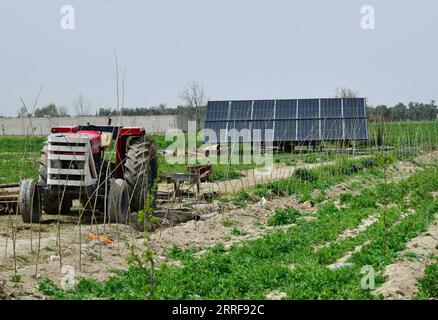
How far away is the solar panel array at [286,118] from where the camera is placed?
104ft

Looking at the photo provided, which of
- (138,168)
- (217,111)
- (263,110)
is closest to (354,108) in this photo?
Result: (263,110)

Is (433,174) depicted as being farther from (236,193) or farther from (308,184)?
(236,193)

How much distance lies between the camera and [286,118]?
32719 millimetres

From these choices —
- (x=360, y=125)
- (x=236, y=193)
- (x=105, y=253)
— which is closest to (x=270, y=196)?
(x=236, y=193)

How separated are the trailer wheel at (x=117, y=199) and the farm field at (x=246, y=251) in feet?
0.89

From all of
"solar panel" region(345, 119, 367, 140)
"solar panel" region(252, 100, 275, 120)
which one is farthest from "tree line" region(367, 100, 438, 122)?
"solar panel" region(252, 100, 275, 120)

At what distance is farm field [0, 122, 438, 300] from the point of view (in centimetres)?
718

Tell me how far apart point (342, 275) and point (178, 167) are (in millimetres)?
16635

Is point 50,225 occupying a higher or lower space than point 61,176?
lower

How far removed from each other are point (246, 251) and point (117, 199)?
2887mm

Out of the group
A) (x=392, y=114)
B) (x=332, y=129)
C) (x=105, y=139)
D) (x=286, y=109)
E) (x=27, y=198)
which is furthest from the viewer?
(x=286, y=109)

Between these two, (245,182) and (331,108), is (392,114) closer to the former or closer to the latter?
(331,108)

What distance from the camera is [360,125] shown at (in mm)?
31391

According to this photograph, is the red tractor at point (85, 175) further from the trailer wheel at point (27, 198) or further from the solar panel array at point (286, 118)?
the solar panel array at point (286, 118)
